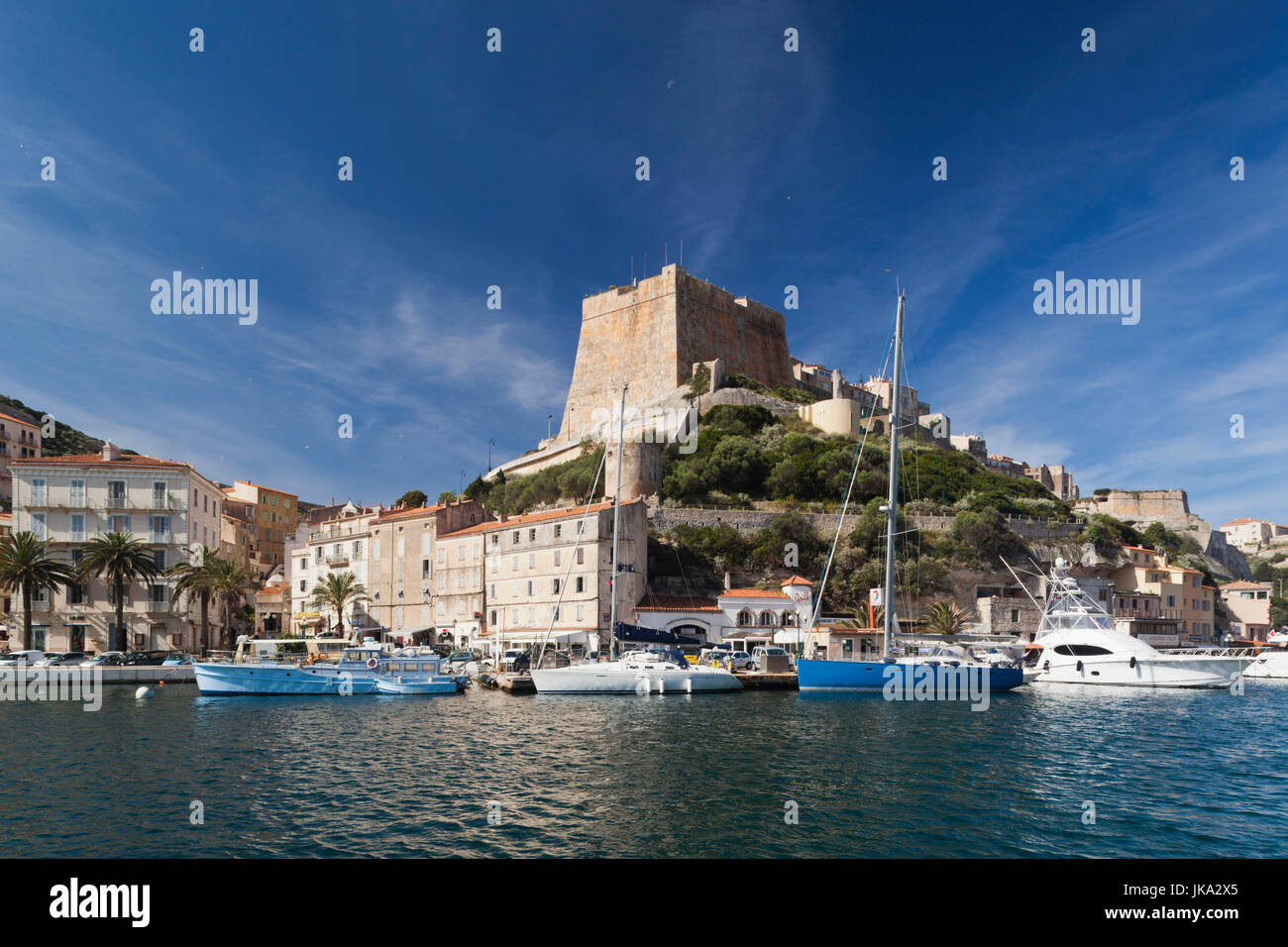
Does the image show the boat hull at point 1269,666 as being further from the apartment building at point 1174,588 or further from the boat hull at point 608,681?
the boat hull at point 608,681

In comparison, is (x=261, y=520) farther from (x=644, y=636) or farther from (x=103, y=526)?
(x=644, y=636)

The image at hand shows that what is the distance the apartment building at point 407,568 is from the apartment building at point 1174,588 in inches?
1861

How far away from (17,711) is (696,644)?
90.5 ft

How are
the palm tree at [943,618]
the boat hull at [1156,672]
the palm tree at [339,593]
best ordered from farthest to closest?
1. the palm tree at [339,593]
2. the palm tree at [943,618]
3. the boat hull at [1156,672]

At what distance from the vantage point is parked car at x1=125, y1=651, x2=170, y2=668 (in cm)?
3996

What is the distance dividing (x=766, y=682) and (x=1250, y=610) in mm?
60659

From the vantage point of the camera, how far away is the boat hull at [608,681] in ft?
104

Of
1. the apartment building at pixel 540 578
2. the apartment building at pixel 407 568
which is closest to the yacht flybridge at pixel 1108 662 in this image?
the apartment building at pixel 540 578

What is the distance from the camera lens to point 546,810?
1356 cm

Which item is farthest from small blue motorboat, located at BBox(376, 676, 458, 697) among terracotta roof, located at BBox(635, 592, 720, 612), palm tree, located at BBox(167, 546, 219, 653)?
palm tree, located at BBox(167, 546, 219, 653)

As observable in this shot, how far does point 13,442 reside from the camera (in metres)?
69.1

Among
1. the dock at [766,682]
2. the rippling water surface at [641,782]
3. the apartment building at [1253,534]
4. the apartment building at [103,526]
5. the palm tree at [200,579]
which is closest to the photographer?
the rippling water surface at [641,782]
